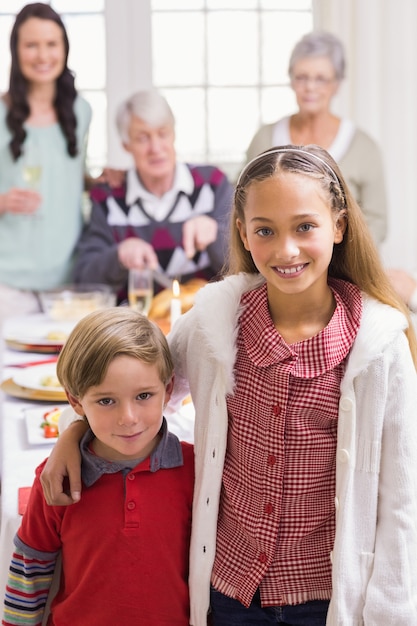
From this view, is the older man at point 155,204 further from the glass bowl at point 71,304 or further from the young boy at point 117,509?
the young boy at point 117,509

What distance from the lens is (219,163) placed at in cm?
430

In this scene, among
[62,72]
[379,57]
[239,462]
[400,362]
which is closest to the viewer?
[400,362]

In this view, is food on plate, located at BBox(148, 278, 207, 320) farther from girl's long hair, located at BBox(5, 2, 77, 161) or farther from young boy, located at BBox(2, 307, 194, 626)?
girl's long hair, located at BBox(5, 2, 77, 161)

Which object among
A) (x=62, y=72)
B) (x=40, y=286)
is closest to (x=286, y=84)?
(x=62, y=72)

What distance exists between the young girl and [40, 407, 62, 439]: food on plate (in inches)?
14.2

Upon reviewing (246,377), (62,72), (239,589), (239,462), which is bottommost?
(239,589)

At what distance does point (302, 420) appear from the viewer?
1.28 metres

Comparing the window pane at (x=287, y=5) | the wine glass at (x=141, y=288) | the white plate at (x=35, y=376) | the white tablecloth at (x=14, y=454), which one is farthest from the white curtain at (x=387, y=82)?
the white tablecloth at (x=14, y=454)

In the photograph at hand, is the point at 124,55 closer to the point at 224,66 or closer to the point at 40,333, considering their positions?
the point at 224,66

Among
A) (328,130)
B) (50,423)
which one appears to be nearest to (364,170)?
(328,130)

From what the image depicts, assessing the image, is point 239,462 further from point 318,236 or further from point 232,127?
point 232,127

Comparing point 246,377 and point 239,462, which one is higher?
point 246,377

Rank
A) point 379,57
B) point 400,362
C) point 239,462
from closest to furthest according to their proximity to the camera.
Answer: point 400,362, point 239,462, point 379,57

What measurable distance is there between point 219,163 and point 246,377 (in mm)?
3060
